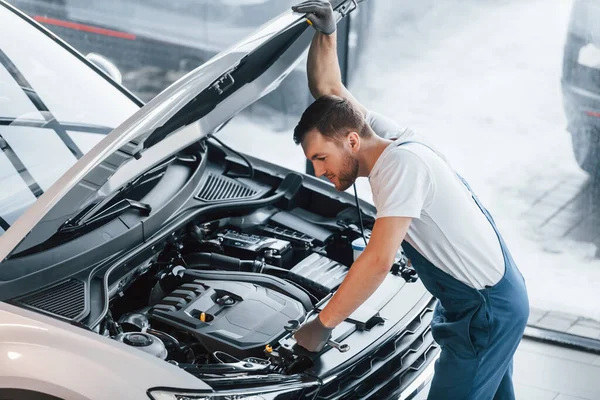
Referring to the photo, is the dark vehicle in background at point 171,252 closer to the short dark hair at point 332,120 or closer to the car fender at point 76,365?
the car fender at point 76,365

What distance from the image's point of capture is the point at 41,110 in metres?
2.81

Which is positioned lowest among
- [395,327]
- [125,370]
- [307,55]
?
[395,327]

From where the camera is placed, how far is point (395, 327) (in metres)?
2.51

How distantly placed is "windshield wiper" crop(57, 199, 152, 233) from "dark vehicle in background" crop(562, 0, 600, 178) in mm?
2385

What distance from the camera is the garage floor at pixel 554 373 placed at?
11.8 ft

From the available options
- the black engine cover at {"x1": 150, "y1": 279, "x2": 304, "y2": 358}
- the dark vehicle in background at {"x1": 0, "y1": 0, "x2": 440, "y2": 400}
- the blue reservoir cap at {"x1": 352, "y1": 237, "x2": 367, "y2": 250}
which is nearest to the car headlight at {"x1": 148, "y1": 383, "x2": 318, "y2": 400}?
the dark vehicle in background at {"x1": 0, "y1": 0, "x2": 440, "y2": 400}

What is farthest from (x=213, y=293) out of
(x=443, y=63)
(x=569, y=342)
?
(x=443, y=63)

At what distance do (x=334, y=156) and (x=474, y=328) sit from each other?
65 centimetres

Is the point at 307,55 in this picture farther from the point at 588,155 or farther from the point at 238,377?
the point at 588,155

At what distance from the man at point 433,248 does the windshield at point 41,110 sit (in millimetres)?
878

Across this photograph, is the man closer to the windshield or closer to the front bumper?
the front bumper

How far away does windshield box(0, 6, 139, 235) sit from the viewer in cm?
250

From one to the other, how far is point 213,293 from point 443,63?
8.21ft

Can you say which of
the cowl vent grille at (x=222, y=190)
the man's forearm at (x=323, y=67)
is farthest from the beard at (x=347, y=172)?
the cowl vent grille at (x=222, y=190)
